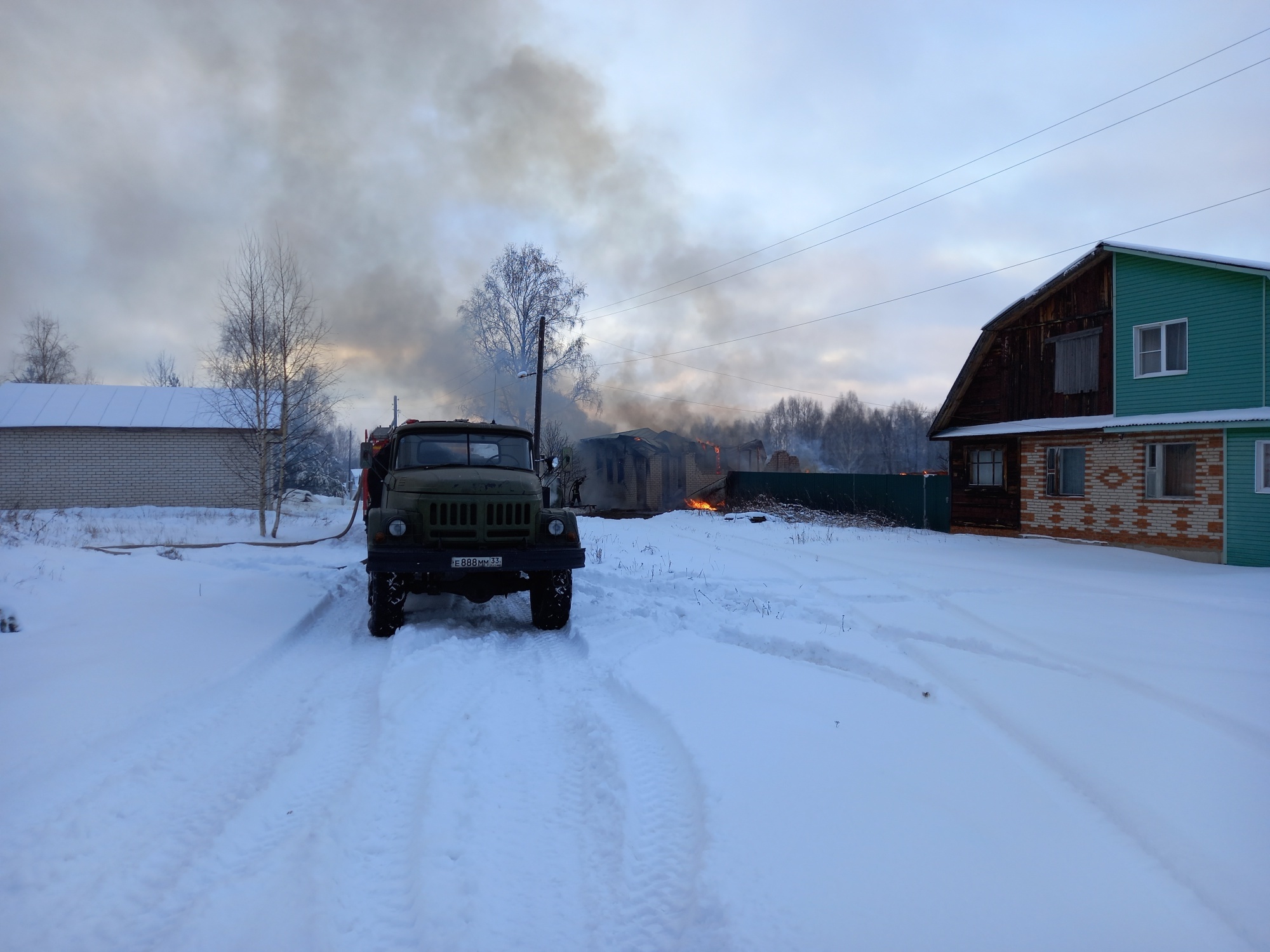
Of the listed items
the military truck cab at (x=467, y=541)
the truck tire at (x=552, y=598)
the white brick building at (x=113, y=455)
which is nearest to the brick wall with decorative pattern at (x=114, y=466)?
the white brick building at (x=113, y=455)

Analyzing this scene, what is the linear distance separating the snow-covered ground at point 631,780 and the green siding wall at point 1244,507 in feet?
26.2

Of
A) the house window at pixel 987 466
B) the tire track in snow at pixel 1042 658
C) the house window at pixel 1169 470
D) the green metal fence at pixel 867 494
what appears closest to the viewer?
the tire track in snow at pixel 1042 658

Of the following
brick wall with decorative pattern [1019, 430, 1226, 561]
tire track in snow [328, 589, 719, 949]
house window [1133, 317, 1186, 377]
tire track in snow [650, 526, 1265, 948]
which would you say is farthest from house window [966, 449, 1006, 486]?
tire track in snow [328, 589, 719, 949]

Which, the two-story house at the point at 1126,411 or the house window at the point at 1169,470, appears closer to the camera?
the two-story house at the point at 1126,411

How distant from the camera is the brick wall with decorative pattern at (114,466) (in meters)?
24.0

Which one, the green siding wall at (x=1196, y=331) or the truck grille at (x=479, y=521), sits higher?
the green siding wall at (x=1196, y=331)

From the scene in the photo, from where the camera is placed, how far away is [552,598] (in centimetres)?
760

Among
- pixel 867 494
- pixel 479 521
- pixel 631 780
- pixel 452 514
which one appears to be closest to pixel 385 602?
pixel 452 514

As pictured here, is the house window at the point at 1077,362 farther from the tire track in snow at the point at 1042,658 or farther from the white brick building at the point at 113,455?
the white brick building at the point at 113,455

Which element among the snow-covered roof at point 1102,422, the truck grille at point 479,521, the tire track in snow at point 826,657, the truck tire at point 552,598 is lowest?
the tire track in snow at point 826,657

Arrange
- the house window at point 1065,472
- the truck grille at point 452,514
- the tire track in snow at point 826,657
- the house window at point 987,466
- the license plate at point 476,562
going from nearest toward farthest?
the tire track in snow at point 826,657 → the license plate at point 476,562 → the truck grille at point 452,514 → the house window at point 1065,472 → the house window at point 987,466

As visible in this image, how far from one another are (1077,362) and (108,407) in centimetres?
3201

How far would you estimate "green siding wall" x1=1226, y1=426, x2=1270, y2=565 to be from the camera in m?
13.5

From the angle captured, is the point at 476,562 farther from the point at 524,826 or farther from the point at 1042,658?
the point at 1042,658
